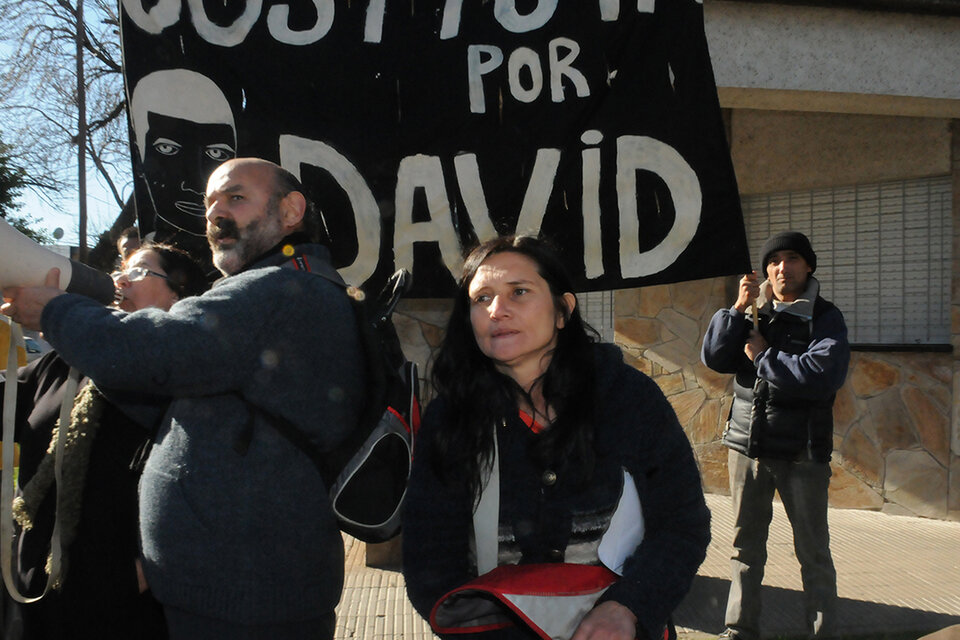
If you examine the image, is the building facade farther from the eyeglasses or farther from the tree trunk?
the tree trunk

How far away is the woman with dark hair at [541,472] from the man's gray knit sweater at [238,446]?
0.88ft

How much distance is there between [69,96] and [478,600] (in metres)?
19.2

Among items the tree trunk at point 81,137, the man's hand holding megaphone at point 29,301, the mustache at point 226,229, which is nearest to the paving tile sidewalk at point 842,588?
the mustache at point 226,229

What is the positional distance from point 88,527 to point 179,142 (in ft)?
7.49

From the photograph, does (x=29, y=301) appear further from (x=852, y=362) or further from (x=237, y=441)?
(x=852, y=362)

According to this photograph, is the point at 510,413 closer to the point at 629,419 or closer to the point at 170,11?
the point at 629,419

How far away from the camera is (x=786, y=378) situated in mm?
3404

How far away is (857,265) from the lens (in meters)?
6.37

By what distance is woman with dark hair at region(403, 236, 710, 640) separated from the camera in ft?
5.58

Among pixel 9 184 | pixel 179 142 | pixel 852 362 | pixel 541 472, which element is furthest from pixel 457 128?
pixel 9 184

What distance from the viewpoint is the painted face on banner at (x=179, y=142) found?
12.4ft

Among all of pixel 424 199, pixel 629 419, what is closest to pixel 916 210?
pixel 424 199

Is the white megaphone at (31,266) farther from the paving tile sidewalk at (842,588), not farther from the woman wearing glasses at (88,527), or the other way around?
the paving tile sidewalk at (842,588)

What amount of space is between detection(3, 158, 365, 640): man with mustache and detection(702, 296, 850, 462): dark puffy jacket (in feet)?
7.53
